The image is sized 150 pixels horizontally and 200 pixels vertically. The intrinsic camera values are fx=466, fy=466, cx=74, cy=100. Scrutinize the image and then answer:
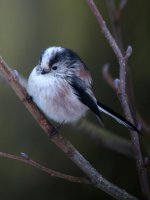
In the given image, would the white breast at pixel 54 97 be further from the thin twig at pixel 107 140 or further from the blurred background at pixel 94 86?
the blurred background at pixel 94 86

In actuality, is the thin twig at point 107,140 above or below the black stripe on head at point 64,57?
below

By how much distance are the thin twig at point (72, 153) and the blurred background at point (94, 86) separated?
100 centimetres

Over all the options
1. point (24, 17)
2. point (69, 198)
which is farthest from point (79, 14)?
point (69, 198)

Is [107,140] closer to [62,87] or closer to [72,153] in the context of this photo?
[62,87]

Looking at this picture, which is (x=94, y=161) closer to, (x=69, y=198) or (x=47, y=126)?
(x=69, y=198)

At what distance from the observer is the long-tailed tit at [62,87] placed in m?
2.14

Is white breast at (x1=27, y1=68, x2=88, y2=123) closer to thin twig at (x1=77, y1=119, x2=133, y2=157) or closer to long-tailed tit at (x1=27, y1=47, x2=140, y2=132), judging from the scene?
long-tailed tit at (x1=27, y1=47, x2=140, y2=132)

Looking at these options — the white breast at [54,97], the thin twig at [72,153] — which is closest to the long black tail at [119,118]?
the white breast at [54,97]

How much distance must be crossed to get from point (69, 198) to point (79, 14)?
4.08 ft

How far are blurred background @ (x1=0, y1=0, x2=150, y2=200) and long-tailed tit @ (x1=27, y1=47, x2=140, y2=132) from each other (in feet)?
2.13

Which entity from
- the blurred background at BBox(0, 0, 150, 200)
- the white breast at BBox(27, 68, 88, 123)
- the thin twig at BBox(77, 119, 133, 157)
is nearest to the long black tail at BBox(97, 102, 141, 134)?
the white breast at BBox(27, 68, 88, 123)

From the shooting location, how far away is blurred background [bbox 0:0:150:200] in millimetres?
2975

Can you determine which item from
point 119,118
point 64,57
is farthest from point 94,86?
point 119,118

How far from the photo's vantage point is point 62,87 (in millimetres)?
2189
